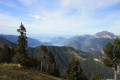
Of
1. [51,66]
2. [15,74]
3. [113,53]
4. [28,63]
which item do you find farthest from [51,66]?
[15,74]

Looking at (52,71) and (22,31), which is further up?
(22,31)

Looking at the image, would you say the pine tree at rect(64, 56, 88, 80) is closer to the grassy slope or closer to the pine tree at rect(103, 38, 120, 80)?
the pine tree at rect(103, 38, 120, 80)

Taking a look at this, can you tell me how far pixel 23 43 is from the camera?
108 feet

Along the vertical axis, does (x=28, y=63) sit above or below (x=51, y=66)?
above

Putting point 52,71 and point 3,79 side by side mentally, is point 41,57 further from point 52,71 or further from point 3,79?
point 3,79

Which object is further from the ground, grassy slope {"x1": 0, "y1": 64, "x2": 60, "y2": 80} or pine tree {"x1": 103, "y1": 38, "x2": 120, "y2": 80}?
pine tree {"x1": 103, "y1": 38, "x2": 120, "y2": 80}

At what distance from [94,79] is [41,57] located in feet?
120

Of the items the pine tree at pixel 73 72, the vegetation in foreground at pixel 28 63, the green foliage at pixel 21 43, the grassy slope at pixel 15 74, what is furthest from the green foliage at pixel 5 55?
the pine tree at pixel 73 72

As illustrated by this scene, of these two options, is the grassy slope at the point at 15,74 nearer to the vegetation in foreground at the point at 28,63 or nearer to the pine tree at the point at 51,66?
the vegetation in foreground at the point at 28,63

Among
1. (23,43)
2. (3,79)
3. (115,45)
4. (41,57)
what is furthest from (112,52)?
(41,57)

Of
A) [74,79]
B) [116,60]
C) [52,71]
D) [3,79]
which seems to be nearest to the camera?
[3,79]

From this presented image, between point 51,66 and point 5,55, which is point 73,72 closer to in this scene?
point 51,66

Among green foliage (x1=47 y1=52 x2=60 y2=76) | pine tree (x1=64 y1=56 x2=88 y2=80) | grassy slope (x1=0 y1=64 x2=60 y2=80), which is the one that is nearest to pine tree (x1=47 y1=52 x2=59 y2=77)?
green foliage (x1=47 y1=52 x2=60 y2=76)

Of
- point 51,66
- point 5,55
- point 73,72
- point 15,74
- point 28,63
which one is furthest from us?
point 51,66
